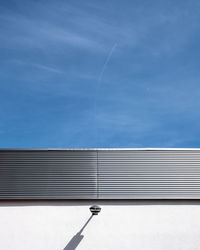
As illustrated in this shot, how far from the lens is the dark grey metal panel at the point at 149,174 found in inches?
295

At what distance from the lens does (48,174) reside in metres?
7.61

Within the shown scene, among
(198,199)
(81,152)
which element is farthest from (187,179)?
(81,152)
